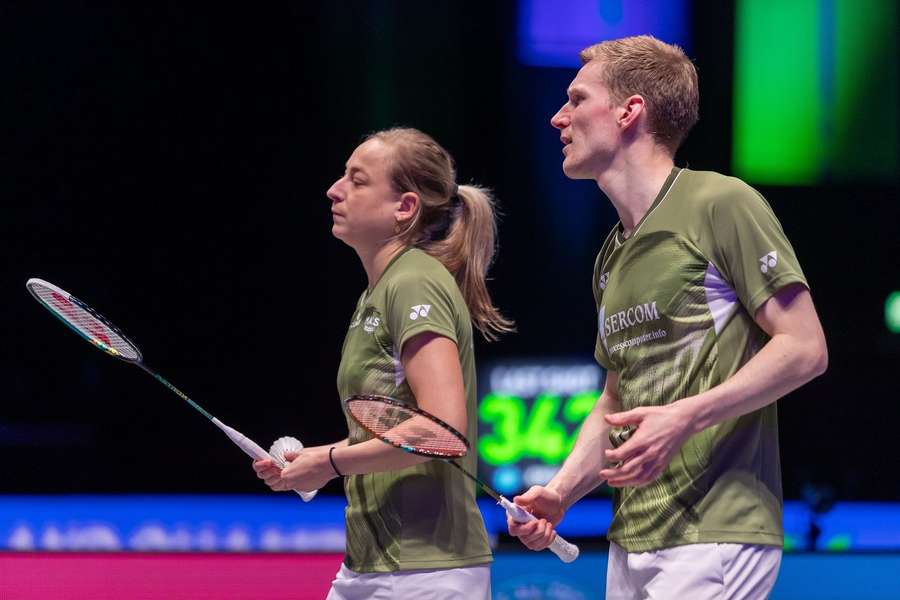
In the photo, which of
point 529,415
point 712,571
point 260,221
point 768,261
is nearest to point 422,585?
point 712,571

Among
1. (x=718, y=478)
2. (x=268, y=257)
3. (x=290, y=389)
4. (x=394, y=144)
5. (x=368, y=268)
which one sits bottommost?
(x=290, y=389)

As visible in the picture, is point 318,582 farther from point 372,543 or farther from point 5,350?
point 5,350

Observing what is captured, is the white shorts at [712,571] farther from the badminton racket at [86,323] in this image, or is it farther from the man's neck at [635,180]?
the badminton racket at [86,323]

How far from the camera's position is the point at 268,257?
24.0 feet

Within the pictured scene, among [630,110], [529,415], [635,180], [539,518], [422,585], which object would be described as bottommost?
[529,415]

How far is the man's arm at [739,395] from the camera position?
1641 millimetres

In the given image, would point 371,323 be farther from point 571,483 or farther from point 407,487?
point 571,483

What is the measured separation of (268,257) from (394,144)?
496cm

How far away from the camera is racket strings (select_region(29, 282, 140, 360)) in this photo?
264 centimetres

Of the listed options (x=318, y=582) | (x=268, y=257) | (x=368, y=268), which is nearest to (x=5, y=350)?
(x=268, y=257)

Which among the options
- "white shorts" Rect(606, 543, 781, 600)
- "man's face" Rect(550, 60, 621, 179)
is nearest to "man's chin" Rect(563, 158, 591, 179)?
"man's face" Rect(550, 60, 621, 179)

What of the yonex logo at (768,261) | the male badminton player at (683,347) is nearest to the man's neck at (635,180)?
the male badminton player at (683,347)

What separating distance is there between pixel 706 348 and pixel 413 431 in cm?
48

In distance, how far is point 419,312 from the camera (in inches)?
85.0
